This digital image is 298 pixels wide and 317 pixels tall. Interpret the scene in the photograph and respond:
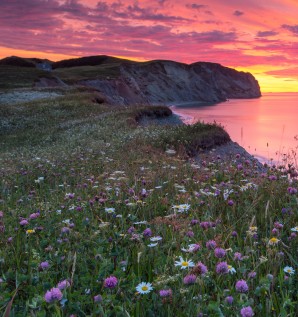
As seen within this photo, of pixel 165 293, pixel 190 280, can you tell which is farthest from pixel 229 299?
pixel 165 293

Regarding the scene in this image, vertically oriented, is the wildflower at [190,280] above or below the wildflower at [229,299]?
above

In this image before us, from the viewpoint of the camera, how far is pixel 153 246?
379 centimetres

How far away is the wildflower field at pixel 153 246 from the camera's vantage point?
2828 millimetres

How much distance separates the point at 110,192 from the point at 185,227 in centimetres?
279

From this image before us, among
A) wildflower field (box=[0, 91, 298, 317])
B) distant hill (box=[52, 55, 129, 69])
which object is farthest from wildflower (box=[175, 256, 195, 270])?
distant hill (box=[52, 55, 129, 69])

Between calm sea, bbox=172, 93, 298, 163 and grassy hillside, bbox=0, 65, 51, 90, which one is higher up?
grassy hillside, bbox=0, 65, 51, 90

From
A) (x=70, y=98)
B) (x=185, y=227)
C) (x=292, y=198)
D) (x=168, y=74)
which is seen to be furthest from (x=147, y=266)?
(x=168, y=74)

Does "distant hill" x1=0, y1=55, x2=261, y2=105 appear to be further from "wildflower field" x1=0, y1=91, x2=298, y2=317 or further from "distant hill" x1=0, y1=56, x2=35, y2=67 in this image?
"wildflower field" x1=0, y1=91, x2=298, y2=317

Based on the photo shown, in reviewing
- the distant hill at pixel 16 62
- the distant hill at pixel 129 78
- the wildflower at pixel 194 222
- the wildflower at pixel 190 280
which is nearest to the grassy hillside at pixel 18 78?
the distant hill at pixel 129 78

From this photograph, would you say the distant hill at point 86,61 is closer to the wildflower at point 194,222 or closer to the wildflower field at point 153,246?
the wildflower field at point 153,246

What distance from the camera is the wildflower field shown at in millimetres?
2828

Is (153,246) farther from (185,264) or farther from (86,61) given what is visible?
(86,61)

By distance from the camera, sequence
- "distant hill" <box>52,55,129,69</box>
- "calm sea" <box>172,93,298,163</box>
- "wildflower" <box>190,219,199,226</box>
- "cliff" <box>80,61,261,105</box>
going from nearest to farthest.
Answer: "wildflower" <box>190,219,199,226</box> < "calm sea" <box>172,93,298,163</box> < "cliff" <box>80,61,261,105</box> < "distant hill" <box>52,55,129,69</box>

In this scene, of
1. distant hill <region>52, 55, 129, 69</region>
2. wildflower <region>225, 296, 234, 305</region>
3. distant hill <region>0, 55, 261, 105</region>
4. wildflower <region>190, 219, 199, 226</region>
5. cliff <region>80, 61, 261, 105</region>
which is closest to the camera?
wildflower <region>225, 296, 234, 305</region>
